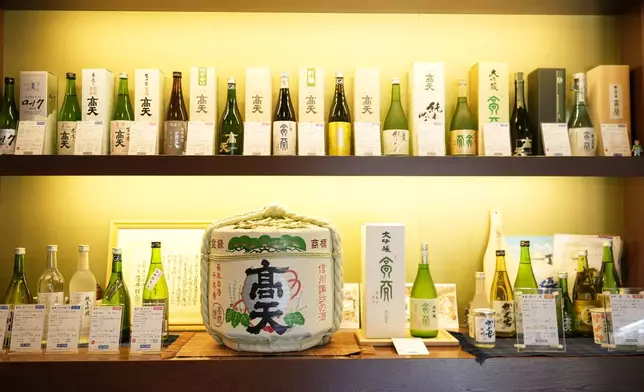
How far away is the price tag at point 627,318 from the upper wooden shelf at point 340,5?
1061mm

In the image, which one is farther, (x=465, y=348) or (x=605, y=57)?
(x=605, y=57)

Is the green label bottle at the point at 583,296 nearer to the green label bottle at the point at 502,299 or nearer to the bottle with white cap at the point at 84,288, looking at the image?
the green label bottle at the point at 502,299

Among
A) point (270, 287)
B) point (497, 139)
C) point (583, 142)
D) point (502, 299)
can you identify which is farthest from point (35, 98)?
point (583, 142)

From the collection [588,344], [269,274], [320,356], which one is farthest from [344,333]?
[588,344]

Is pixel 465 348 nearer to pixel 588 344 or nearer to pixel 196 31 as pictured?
pixel 588 344

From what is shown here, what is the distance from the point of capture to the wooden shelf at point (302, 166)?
74.0 inches

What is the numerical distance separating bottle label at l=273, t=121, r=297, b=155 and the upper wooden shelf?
1.47ft

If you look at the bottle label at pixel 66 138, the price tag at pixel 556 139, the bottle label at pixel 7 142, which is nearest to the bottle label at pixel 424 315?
the price tag at pixel 556 139

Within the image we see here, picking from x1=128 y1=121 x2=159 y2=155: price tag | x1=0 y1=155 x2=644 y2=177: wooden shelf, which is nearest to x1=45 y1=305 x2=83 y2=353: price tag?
x1=0 y1=155 x2=644 y2=177: wooden shelf

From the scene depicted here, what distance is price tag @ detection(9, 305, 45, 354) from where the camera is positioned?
180 cm

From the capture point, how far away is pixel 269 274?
70.0 inches

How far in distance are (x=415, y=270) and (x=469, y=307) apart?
0.79 ft

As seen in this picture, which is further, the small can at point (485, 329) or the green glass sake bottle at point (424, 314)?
the green glass sake bottle at point (424, 314)

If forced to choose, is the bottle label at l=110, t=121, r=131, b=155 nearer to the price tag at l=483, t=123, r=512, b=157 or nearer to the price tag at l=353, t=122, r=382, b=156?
the price tag at l=353, t=122, r=382, b=156
